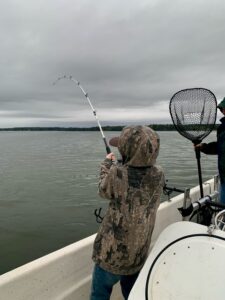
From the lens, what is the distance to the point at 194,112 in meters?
3.59

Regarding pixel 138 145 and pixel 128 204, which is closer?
pixel 138 145

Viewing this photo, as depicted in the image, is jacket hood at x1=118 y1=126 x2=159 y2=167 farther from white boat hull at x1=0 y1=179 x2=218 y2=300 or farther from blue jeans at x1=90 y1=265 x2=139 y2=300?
white boat hull at x1=0 y1=179 x2=218 y2=300

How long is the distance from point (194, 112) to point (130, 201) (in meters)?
1.77

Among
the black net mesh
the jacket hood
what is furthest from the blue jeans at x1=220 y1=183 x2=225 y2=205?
the jacket hood

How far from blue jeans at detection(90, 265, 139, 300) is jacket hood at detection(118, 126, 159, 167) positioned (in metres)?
0.75

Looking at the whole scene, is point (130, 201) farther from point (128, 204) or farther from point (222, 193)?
point (222, 193)

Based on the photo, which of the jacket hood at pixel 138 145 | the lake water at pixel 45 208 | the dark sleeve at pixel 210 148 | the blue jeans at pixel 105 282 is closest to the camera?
the jacket hood at pixel 138 145

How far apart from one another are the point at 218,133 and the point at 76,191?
968cm

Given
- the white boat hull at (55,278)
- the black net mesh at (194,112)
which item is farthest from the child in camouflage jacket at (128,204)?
the black net mesh at (194,112)

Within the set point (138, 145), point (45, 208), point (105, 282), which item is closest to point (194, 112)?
point (138, 145)

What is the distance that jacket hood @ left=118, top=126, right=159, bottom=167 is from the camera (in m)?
2.04

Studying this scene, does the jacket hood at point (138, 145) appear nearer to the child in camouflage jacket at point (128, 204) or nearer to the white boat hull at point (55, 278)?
the child in camouflage jacket at point (128, 204)

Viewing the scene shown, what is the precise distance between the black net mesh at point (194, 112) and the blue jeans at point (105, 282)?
1.74 metres

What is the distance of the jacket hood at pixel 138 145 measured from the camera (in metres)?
2.04
